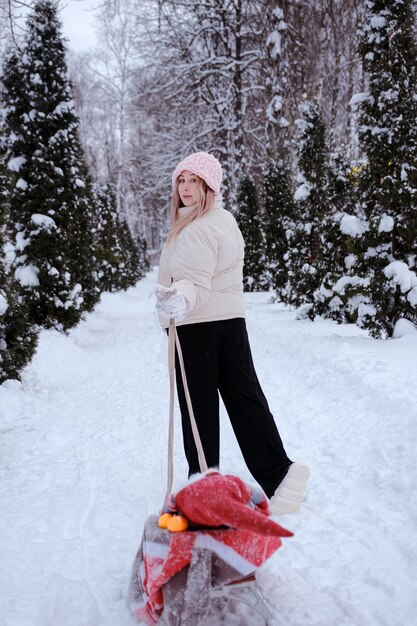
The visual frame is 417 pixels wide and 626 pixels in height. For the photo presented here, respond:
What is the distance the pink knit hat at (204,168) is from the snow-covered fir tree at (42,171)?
837cm

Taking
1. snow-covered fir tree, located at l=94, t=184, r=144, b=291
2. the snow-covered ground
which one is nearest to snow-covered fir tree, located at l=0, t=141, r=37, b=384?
the snow-covered ground

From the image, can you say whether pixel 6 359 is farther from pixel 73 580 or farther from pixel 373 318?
pixel 373 318

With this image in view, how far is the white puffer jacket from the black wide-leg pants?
10 centimetres

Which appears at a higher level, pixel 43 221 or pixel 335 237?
pixel 43 221

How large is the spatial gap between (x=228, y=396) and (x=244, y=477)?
3.40ft

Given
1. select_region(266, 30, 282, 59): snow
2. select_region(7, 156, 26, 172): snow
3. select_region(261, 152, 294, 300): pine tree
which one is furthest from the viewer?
select_region(261, 152, 294, 300): pine tree

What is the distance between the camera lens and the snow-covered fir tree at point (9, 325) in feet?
19.2

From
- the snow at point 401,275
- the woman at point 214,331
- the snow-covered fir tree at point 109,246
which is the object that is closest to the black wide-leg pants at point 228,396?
the woman at point 214,331

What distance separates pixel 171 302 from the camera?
7.36ft

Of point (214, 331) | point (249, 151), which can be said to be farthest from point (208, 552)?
point (249, 151)

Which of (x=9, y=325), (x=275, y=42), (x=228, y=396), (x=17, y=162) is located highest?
(x=275, y=42)

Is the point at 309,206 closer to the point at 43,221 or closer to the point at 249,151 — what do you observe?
the point at 43,221

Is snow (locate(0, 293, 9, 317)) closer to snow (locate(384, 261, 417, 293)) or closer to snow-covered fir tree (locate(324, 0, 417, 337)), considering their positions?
snow-covered fir tree (locate(324, 0, 417, 337))

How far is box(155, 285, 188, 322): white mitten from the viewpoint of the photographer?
2.24 metres
